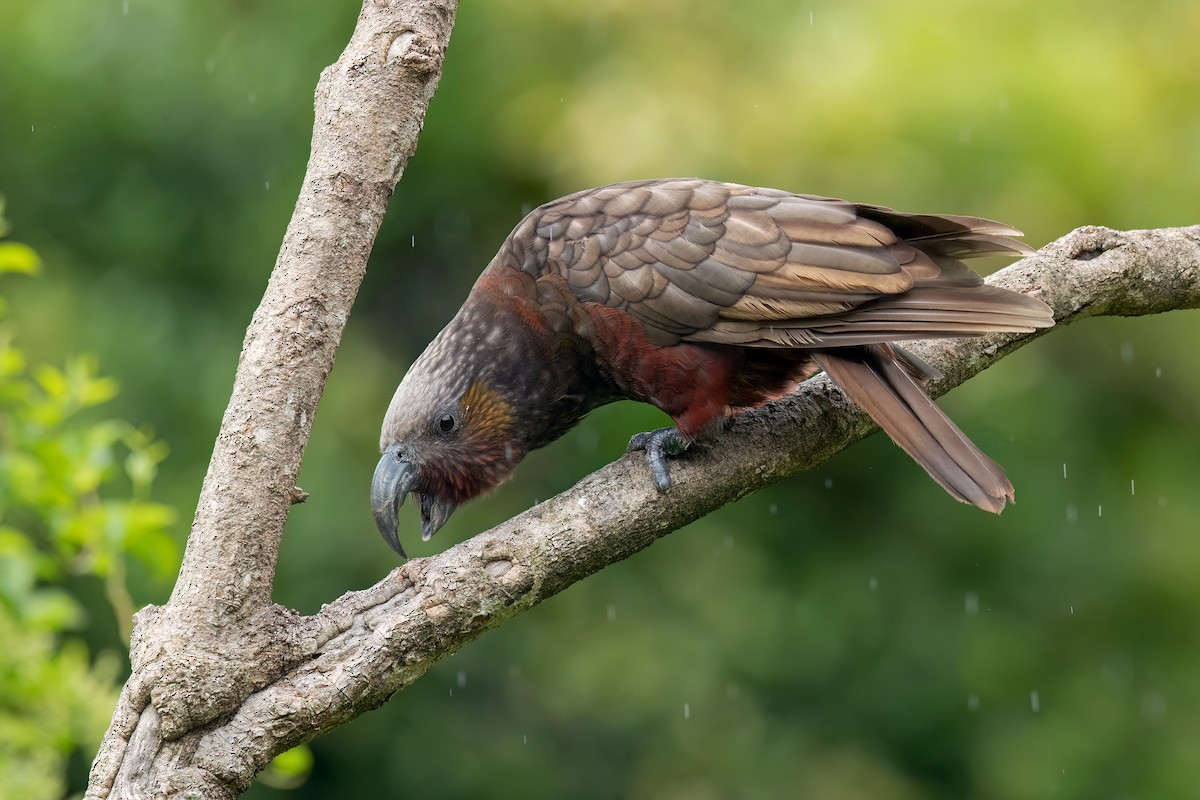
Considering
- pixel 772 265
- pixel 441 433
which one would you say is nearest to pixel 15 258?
pixel 441 433

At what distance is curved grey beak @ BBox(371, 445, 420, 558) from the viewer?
3.08m

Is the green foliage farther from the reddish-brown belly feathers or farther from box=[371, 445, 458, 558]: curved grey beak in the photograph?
the reddish-brown belly feathers

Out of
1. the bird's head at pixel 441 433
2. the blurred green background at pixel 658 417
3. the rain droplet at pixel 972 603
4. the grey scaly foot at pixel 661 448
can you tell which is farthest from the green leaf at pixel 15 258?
the rain droplet at pixel 972 603

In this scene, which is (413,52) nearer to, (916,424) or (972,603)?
(916,424)

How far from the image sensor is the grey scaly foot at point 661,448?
2.55 m

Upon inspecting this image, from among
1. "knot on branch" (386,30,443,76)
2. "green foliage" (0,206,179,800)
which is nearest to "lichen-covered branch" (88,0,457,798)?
"knot on branch" (386,30,443,76)

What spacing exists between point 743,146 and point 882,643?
234 cm

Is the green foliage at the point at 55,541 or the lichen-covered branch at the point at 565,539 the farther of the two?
the green foliage at the point at 55,541

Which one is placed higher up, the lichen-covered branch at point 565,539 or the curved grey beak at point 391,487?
the curved grey beak at point 391,487

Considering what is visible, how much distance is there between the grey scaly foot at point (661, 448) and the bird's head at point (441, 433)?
20.7 inches

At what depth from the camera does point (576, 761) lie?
588 centimetres

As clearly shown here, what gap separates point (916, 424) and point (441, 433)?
1.23 m

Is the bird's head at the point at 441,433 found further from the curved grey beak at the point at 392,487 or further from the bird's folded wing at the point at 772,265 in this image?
the bird's folded wing at the point at 772,265

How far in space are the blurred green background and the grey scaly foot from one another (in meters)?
2.39
